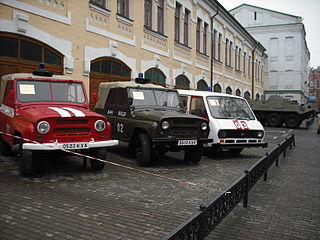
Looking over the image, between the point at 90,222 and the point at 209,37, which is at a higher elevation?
the point at 209,37

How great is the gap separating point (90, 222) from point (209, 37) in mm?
21765

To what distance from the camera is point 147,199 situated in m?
5.16

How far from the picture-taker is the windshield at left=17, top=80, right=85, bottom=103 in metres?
6.82

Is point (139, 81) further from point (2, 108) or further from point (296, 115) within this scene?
point (296, 115)

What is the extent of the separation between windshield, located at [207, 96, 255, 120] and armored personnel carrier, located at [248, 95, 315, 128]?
51.4 ft

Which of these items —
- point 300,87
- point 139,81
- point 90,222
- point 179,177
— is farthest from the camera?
point 300,87

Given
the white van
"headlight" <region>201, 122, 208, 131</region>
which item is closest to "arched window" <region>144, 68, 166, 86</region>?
the white van

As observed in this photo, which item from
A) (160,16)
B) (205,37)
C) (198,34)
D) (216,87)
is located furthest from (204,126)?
(216,87)

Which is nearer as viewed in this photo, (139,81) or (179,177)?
(179,177)

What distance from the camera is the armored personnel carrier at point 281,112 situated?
2430cm

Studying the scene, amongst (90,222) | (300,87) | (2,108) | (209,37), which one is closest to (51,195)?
(90,222)

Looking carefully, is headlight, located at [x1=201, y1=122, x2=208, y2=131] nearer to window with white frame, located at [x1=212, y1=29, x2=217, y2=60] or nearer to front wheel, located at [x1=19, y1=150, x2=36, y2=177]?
front wheel, located at [x1=19, y1=150, x2=36, y2=177]

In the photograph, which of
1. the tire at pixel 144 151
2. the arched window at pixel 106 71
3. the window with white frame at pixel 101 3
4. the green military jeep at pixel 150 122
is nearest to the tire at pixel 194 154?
the green military jeep at pixel 150 122

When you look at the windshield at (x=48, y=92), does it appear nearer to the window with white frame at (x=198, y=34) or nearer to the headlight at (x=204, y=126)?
the headlight at (x=204, y=126)
